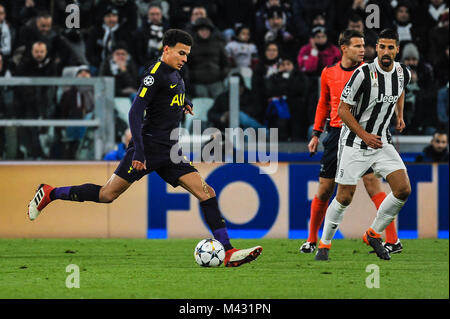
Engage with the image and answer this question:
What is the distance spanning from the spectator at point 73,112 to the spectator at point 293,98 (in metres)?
2.20

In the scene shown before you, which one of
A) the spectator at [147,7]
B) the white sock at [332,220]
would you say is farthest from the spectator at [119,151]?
the white sock at [332,220]

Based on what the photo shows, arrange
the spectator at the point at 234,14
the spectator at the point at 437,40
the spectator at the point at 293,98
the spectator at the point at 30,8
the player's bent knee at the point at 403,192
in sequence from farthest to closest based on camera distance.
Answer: the spectator at the point at 234,14
the spectator at the point at 30,8
the spectator at the point at 437,40
the spectator at the point at 293,98
the player's bent knee at the point at 403,192

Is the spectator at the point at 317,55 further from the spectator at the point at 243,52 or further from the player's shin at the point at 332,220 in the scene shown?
the player's shin at the point at 332,220

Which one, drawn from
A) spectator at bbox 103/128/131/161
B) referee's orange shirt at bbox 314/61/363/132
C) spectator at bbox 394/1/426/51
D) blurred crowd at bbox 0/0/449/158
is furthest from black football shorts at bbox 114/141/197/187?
spectator at bbox 394/1/426/51

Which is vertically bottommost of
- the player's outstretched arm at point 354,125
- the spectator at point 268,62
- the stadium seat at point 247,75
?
the player's outstretched arm at point 354,125

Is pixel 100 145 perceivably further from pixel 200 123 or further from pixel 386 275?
pixel 386 275

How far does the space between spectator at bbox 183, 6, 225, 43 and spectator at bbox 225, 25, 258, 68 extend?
0.30 meters

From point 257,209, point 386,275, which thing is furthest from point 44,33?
point 386,275

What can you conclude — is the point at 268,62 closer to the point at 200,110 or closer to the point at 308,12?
the point at 308,12

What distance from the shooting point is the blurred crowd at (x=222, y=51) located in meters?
11.8

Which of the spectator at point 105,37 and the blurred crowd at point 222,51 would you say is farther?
the spectator at point 105,37

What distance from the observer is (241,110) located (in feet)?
39.2

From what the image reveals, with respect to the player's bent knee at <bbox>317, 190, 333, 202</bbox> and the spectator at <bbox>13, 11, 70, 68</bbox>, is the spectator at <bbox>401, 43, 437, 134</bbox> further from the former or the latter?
the spectator at <bbox>13, 11, 70, 68</bbox>

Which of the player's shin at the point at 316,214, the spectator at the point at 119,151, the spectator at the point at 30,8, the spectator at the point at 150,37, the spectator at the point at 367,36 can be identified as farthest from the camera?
the spectator at the point at 30,8
